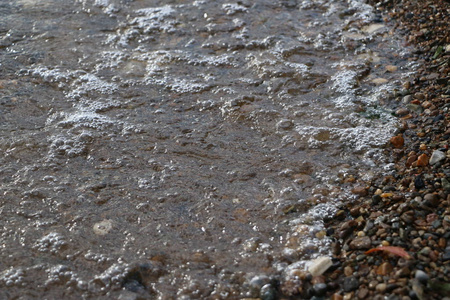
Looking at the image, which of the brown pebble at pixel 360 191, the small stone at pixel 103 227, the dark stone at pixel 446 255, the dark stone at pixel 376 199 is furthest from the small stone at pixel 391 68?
the small stone at pixel 103 227

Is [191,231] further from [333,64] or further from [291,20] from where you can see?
[291,20]

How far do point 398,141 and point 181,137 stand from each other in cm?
138

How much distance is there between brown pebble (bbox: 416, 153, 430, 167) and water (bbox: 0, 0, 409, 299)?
237 mm

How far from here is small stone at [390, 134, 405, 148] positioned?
3113 millimetres

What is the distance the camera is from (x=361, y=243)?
8.11 feet

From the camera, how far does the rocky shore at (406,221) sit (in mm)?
2217

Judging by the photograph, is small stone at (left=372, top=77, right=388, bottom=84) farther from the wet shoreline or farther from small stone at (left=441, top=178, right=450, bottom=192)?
small stone at (left=441, top=178, right=450, bottom=192)

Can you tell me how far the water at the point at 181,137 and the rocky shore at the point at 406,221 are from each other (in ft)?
0.38

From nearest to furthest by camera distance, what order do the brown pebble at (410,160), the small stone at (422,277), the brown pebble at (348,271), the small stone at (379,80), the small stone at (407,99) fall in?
the small stone at (422,277), the brown pebble at (348,271), the brown pebble at (410,160), the small stone at (407,99), the small stone at (379,80)

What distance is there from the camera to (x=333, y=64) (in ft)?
13.0

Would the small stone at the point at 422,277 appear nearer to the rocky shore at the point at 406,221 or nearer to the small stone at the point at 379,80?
the rocky shore at the point at 406,221

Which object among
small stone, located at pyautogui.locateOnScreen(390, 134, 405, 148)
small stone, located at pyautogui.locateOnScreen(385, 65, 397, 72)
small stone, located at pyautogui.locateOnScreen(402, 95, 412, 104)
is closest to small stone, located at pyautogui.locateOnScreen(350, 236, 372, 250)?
small stone, located at pyautogui.locateOnScreen(390, 134, 405, 148)

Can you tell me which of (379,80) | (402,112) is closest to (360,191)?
(402,112)

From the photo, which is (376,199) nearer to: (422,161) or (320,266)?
(422,161)
